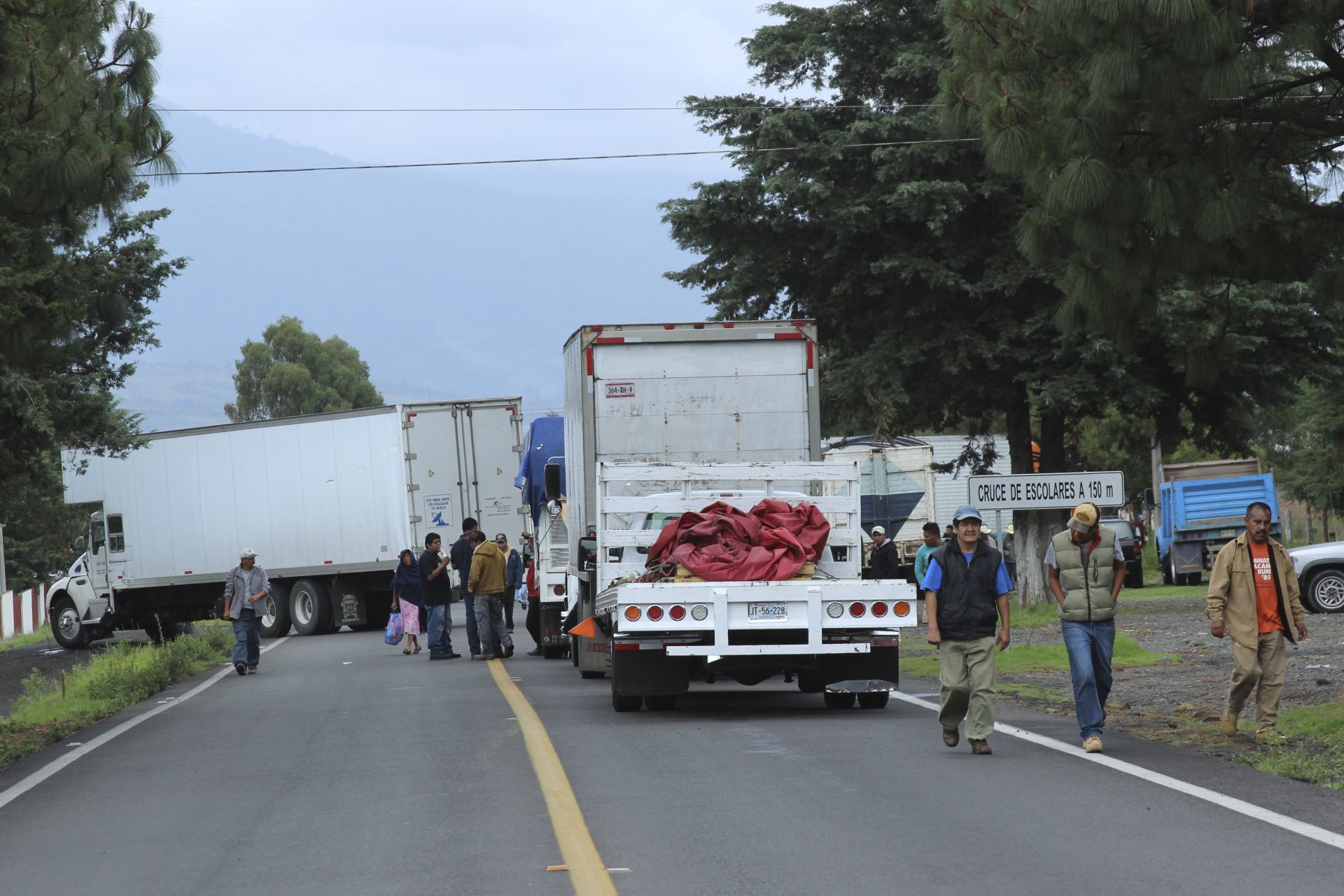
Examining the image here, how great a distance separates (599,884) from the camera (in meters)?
6.84

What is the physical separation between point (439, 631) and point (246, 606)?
2779 millimetres

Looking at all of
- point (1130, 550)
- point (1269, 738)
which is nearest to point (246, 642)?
point (1269, 738)

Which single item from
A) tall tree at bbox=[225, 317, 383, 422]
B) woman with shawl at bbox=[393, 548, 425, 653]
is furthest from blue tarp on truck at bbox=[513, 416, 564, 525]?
tall tree at bbox=[225, 317, 383, 422]

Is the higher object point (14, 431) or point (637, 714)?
point (14, 431)

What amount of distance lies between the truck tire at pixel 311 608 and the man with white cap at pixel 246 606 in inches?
436

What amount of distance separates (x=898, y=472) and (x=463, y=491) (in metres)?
16.3

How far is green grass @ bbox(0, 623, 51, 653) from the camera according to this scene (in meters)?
35.1

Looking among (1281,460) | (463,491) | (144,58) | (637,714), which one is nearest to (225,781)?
(637,714)

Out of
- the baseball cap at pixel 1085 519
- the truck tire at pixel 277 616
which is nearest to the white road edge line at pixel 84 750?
the baseball cap at pixel 1085 519

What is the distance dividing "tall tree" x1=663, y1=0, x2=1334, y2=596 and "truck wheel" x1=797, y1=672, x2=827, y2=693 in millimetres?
12082

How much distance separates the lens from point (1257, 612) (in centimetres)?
1123

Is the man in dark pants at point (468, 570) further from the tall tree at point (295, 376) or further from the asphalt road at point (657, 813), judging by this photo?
the tall tree at point (295, 376)

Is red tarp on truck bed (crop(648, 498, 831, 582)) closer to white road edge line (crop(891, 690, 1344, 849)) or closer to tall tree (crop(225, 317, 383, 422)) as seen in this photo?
white road edge line (crop(891, 690, 1344, 849))

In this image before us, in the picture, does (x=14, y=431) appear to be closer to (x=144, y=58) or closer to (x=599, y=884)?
(x=144, y=58)
